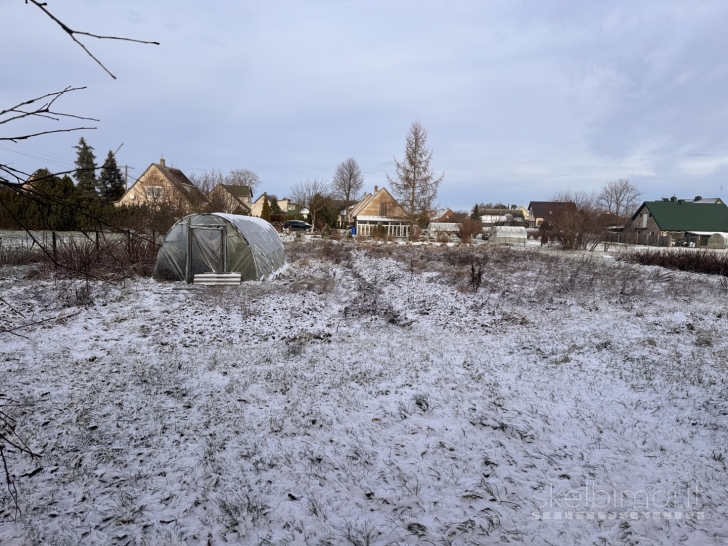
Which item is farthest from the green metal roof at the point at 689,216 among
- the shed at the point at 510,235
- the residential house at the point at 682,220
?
→ the shed at the point at 510,235

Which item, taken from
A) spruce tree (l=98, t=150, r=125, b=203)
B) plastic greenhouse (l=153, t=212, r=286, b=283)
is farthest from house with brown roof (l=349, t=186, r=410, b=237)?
spruce tree (l=98, t=150, r=125, b=203)

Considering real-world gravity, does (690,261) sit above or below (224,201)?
below

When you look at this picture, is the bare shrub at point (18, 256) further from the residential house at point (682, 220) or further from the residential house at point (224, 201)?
Result: the residential house at point (682, 220)

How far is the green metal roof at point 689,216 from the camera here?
41781 millimetres

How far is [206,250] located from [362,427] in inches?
394

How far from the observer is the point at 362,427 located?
442 cm

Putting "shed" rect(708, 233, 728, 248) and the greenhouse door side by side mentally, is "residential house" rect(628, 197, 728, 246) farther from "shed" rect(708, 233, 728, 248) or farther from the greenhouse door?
the greenhouse door

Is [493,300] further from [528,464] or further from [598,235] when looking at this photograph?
[598,235]

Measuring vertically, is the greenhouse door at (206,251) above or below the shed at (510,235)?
below

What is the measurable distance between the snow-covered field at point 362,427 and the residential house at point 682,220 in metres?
40.7

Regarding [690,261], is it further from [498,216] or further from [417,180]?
[498,216]

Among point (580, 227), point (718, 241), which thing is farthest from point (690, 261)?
point (718, 241)

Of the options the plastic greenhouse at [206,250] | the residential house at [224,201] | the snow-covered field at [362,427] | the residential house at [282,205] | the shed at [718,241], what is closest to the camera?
the snow-covered field at [362,427]

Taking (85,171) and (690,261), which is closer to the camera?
(85,171)
